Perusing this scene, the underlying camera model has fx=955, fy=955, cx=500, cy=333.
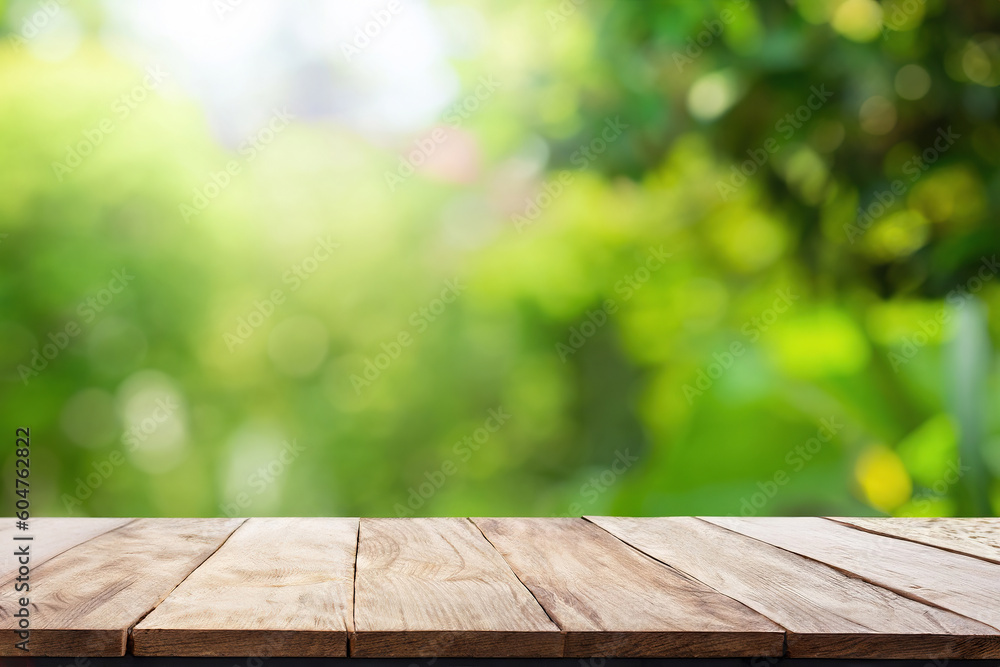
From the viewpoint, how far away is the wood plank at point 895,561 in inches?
30.9

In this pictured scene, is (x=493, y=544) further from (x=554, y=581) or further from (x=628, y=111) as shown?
(x=628, y=111)

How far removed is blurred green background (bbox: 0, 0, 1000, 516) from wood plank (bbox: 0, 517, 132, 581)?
153cm

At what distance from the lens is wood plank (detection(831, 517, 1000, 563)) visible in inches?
40.9

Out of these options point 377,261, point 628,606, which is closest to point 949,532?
point 628,606

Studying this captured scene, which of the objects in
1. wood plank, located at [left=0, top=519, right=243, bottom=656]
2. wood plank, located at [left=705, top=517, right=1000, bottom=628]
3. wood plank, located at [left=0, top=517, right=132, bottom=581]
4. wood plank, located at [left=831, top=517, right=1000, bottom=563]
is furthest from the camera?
wood plank, located at [left=831, top=517, right=1000, bottom=563]

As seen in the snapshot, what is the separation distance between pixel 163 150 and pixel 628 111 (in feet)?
4.57

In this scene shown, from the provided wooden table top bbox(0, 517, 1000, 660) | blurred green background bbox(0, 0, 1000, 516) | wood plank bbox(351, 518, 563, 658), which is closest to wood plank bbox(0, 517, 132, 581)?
wooden table top bbox(0, 517, 1000, 660)

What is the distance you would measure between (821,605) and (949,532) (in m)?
0.50

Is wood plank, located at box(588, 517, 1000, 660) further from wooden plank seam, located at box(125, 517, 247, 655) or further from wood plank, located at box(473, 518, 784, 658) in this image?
wooden plank seam, located at box(125, 517, 247, 655)

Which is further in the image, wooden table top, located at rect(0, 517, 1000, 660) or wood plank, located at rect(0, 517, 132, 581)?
wood plank, located at rect(0, 517, 132, 581)

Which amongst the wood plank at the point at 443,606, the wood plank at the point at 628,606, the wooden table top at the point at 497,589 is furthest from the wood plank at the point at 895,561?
the wood plank at the point at 443,606

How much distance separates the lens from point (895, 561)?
Answer: 37.4 inches

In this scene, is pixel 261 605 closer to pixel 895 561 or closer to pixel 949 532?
pixel 895 561

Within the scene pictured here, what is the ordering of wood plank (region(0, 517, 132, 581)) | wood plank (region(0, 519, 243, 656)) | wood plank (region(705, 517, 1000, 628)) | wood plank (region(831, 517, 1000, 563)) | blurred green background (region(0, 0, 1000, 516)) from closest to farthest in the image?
wood plank (region(0, 519, 243, 656))
wood plank (region(705, 517, 1000, 628))
wood plank (region(0, 517, 132, 581))
wood plank (region(831, 517, 1000, 563))
blurred green background (region(0, 0, 1000, 516))
